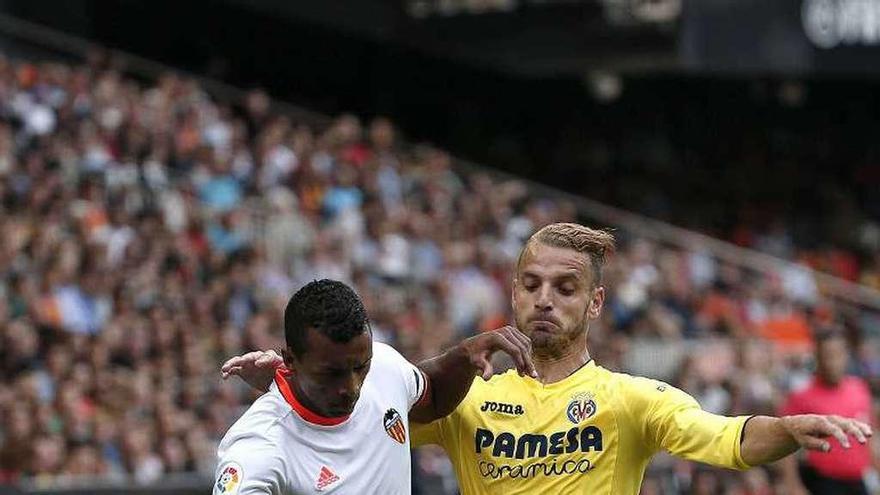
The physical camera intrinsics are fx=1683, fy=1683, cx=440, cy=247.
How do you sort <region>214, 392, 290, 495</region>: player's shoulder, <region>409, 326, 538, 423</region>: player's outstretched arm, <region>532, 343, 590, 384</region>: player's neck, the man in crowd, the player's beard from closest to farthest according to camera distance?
1. <region>214, 392, 290, 495</region>: player's shoulder
2. <region>409, 326, 538, 423</region>: player's outstretched arm
3. the player's beard
4. <region>532, 343, 590, 384</region>: player's neck
5. the man in crowd

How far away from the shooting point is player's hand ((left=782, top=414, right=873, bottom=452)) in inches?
169

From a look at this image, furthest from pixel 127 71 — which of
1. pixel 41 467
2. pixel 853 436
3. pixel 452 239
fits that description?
pixel 853 436

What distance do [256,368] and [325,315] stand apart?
0.75 m

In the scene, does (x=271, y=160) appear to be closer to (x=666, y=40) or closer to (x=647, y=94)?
(x=666, y=40)

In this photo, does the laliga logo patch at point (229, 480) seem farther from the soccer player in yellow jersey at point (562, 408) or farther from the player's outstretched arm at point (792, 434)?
the player's outstretched arm at point (792, 434)

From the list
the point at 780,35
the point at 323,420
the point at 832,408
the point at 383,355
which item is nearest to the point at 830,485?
the point at 832,408

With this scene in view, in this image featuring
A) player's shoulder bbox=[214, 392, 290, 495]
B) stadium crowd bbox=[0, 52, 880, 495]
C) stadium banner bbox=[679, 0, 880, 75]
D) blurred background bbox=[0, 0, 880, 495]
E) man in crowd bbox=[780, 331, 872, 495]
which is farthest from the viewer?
stadium banner bbox=[679, 0, 880, 75]

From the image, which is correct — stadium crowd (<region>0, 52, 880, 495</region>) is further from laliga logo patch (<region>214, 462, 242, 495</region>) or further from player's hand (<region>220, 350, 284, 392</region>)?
laliga logo patch (<region>214, 462, 242, 495</region>)

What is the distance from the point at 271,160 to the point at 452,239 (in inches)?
78.9

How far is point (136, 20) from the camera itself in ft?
73.2

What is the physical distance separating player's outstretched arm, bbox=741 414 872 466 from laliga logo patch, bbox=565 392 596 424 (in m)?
0.59

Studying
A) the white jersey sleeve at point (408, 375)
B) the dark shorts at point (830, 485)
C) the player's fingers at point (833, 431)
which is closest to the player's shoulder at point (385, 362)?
the white jersey sleeve at point (408, 375)

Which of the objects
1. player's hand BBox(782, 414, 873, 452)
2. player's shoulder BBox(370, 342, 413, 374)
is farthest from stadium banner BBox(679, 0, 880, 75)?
player's hand BBox(782, 414, 873, 452)

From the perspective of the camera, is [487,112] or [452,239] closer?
[452,239]
